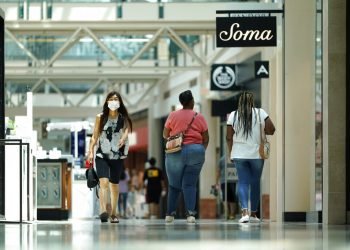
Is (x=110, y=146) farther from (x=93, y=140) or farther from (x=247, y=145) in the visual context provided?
(x=247, y=145)

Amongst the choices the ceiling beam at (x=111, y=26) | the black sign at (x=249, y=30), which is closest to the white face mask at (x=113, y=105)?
the black sign at (x=249, y=30)

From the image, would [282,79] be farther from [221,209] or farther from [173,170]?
[221,209]

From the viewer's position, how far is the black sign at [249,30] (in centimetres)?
1822

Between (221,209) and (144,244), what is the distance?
26.4 m

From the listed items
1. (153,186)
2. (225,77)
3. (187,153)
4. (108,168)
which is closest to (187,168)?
(187,153)

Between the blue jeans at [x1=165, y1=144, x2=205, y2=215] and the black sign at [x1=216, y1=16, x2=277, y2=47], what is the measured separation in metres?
3.16

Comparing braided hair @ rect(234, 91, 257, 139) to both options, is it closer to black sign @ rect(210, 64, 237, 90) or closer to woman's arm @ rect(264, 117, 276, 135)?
woman's arm @ rect(264, 117, 276, 135)

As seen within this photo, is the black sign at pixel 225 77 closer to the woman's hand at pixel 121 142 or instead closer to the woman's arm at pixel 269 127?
the woman's arm at pixel 269 127

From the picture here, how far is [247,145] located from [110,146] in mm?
1787

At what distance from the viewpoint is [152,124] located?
49.9m

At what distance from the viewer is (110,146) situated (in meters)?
15.6

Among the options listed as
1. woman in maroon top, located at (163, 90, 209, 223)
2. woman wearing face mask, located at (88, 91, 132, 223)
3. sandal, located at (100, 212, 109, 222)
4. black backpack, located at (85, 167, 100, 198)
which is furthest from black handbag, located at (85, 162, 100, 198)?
woman in maroon top, located at (163, 90, 209, 223)

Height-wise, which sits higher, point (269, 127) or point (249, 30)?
point (249, 30)

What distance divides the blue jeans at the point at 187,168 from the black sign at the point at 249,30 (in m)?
3.16
